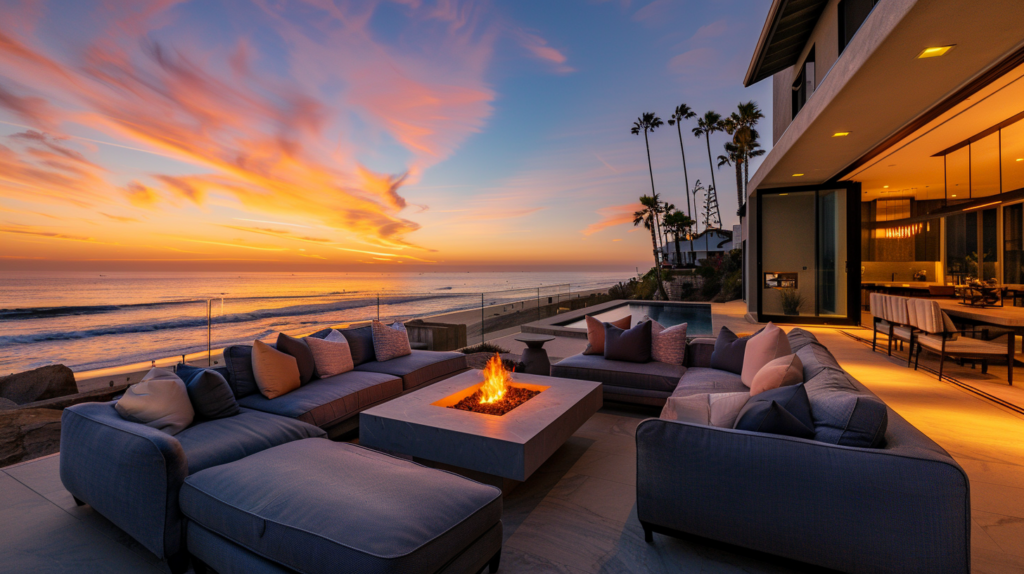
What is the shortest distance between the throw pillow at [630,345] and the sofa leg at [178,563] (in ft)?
10.7

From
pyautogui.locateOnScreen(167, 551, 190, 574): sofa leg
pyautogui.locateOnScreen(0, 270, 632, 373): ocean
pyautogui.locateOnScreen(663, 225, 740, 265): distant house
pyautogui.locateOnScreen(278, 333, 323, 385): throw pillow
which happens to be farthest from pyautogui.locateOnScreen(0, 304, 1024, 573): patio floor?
pyautogui.locateOnScreen(663, 225, 740, 265): distant house

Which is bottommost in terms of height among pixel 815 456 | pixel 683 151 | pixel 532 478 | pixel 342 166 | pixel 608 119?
pixel 532 478

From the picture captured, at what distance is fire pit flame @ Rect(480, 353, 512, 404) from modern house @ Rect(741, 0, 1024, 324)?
3.50 meters

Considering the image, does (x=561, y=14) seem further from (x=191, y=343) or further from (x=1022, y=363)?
(x=1022, y=363)

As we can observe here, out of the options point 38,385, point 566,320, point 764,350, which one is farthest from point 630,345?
point 38,385

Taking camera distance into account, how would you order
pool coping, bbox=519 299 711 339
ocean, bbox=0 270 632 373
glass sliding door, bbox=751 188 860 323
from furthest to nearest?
glass sliding door, bbox=751 188 860 323, pool coping, bbox=519 299 711 339, ocean, bbox=0 270 632 373

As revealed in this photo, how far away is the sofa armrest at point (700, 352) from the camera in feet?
13.0

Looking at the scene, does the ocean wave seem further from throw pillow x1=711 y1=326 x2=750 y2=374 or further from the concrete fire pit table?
throw pillow x1=711 y1=326 x2=750 y2=374

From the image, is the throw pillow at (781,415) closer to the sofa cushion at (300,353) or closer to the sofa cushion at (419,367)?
the sofa cushion at (419,367)

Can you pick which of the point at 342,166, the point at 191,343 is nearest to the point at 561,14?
the point at 342,166

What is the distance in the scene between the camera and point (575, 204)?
15.2 m

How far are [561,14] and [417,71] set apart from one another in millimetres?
2769

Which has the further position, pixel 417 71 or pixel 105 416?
pixel 417 71

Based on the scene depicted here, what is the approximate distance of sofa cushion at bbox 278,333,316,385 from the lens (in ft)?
10.9
